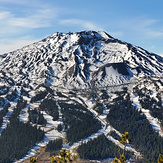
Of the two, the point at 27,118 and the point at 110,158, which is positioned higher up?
the point at 27,118

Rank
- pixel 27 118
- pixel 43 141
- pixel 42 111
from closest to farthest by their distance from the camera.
Result: pixel 43 141
pixel 27 118
pixel 42 111

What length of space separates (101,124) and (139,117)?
98.5 feet

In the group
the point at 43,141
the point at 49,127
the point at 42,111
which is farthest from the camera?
the point at 42,111

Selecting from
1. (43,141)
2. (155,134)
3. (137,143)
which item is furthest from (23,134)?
(155,134)

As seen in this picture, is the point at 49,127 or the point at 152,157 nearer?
the point at 152,157

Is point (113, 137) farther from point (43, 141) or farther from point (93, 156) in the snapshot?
point (43, 141)

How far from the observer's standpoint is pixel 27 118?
600 ft

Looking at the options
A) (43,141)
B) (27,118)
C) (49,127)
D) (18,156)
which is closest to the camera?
→ (18,156)

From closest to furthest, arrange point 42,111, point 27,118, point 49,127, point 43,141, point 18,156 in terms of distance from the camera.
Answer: point 18,156
point 43,141
point 49,127
point 27,118
point 42,111

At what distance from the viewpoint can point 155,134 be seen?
6255 inches

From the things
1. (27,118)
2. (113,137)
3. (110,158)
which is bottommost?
(110,158)

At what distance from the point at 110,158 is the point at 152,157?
23006 mm

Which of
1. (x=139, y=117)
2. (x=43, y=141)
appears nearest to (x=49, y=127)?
(x=43, y=141)

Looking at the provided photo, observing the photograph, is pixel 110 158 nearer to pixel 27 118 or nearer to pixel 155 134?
pixel 155 134
